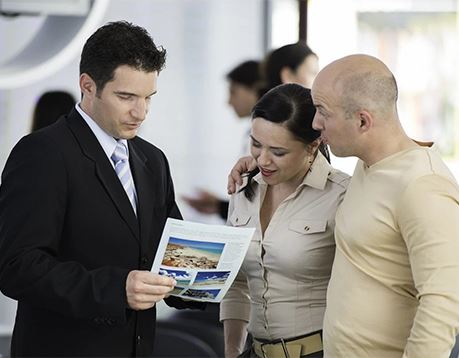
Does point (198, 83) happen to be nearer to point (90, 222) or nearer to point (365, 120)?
point (90, 222)

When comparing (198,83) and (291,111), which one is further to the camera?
(198,83)

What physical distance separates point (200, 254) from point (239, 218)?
32cm

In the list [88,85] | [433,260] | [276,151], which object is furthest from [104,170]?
[433,260]

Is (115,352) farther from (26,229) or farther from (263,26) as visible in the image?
(263,26)

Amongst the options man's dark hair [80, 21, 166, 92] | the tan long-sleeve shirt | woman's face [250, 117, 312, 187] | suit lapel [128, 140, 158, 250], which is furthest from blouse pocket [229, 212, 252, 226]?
man's dark hair [80, 21, 166, 92]

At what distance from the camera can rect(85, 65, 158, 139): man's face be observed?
2.40 meters

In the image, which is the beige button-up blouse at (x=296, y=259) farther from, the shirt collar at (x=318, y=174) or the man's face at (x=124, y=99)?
the man's face at (x=124, y=99)

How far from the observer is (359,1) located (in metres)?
6.15

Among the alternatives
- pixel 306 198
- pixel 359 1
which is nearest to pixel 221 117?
pixel 359 1

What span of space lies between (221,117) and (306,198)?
3426 mm

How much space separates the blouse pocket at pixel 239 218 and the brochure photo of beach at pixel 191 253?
27cm

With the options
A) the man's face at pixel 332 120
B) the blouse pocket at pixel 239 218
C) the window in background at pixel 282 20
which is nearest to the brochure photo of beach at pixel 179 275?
the blouse pocket at pixel 239 218

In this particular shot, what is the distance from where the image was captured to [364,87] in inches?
89.7

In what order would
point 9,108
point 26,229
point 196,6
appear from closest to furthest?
point 26,229, point 9,108, point 196,6
